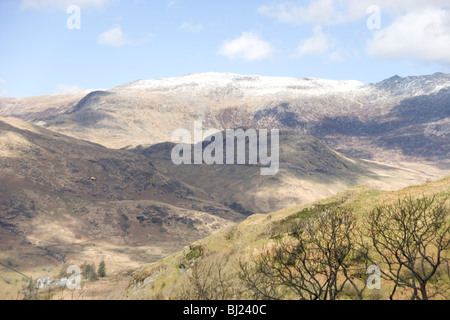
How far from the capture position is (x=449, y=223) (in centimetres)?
2236

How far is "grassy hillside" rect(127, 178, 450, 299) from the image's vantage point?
20.8m

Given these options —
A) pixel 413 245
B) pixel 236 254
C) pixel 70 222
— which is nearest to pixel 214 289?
pixel 236 254

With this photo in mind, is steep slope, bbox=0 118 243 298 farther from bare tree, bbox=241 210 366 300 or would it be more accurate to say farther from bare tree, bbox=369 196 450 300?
bare tree, bbox=369 196 450 300

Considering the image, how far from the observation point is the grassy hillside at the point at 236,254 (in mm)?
20750

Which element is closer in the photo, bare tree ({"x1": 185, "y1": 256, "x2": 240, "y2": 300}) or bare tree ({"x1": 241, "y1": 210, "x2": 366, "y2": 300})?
bare tree ({"x1": 241, "y1": 210, "x2": 366, "y2": 300})

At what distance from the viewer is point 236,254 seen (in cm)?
2728

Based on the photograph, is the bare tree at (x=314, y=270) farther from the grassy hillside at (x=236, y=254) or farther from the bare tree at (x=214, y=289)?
the bare tree at (x=214, y=289)

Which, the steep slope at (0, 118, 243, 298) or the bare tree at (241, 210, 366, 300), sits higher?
the bare tree at (241, 210, 366, 300)

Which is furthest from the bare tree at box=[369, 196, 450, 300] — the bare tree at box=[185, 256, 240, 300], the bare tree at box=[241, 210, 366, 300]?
the bare tree at box=[185, 256, 240, 300]

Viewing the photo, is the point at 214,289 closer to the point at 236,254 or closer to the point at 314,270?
the point at 314,270

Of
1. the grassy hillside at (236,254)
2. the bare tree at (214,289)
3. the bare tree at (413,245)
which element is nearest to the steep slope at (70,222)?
the grassy hillside at (236,254)

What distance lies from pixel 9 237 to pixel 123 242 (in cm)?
4141
